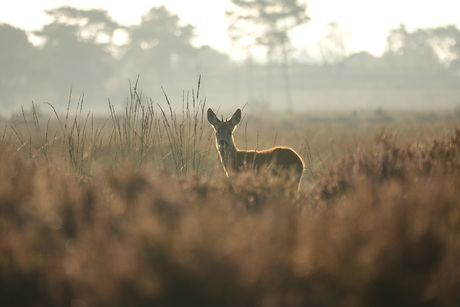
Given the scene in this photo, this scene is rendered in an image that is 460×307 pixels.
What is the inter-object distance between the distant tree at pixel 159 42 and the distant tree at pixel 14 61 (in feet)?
90.3

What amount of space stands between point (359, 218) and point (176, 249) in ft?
4.09

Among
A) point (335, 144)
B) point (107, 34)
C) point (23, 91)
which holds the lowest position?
point (335, 144)

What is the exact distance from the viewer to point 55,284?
326 cm

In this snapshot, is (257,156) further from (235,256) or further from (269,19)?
(269,19)

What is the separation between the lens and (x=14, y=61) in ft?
284

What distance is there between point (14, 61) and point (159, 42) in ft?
109

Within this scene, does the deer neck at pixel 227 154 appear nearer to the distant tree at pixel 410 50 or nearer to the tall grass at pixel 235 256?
the tall grass at pixel 235 256

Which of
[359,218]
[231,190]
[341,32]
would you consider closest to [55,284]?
[359,218]

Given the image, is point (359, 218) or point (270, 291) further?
point (359, 218)

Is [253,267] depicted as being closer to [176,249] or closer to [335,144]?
[176,249]

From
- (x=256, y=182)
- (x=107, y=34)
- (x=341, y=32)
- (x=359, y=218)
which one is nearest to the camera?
(x=359, y=218)

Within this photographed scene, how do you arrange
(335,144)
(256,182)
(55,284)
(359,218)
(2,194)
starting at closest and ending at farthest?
1. (55,284)
2. (359,218)
3. (2,194)
4. (256,182)
5. (335,144)

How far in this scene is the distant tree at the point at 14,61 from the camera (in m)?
85.7

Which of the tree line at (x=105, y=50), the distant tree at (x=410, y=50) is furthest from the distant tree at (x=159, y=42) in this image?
the distant tree at (x=410, y=50)
